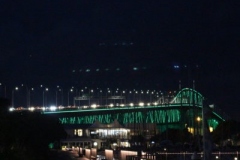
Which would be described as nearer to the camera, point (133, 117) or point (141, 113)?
point (133, 117)

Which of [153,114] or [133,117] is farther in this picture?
[153,114]

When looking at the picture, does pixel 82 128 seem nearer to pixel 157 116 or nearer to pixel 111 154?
pixel 157 116

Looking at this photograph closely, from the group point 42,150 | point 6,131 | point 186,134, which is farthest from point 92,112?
point 6,131

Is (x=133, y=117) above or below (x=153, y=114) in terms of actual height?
below

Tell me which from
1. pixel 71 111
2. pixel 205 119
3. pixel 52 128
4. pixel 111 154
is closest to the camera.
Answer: pixel 205 119

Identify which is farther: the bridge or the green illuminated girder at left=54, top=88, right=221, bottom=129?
the green illuminated girder at left=54, top=88, right=221, bottom=129

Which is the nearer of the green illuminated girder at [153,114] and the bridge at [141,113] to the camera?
the bridge at [141,113]

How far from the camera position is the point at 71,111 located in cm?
17338

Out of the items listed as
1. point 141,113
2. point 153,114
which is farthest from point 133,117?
point 153,114

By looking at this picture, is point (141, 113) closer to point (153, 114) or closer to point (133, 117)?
point (133, 117)

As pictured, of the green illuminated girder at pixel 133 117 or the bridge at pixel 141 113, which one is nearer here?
the bridge at pixel 141 113

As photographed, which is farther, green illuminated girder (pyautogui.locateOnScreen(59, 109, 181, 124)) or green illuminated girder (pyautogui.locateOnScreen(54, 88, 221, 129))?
green illuminated girder (pyautogui.locateOnScreen(59, 109, 181, 124))

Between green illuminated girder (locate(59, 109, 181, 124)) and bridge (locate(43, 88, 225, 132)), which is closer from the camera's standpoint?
bridge (locate(43, 88, 225, 132))

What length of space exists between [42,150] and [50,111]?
102310 millimetres
